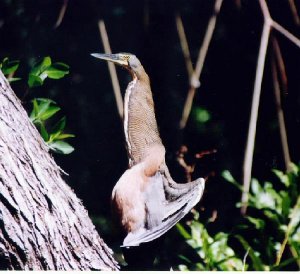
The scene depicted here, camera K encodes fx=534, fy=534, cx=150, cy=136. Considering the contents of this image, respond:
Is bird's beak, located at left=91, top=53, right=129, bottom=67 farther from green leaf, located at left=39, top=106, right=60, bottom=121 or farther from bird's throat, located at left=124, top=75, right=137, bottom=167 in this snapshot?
green leaf, located at left=39, top=106, right=60, bottom=121

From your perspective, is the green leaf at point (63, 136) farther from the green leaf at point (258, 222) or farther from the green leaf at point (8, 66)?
the green leaf at point (258, 222)

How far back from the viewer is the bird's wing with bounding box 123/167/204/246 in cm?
146

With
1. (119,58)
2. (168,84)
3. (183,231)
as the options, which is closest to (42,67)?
(119,58)

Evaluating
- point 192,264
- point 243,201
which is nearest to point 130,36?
point 243,201

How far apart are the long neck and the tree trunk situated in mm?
339

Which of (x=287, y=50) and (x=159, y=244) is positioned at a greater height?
(x=287, y=50)

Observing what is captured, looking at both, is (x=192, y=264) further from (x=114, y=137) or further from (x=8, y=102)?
(x=8, y=102)

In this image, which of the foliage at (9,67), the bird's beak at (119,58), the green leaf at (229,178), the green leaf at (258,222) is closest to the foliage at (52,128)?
the foliage at (9,67)

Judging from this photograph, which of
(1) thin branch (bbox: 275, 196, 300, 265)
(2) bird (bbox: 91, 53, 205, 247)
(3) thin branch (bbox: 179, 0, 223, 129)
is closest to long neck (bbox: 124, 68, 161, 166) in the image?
(2) bird (bbox: 91, 53, 205, 247)

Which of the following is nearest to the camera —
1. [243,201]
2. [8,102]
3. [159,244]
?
[8,102]

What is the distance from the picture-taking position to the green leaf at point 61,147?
60.6 inches

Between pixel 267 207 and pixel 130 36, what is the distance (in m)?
0.66

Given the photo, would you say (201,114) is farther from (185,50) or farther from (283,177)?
(283,177)

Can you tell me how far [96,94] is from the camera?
1.68 m
